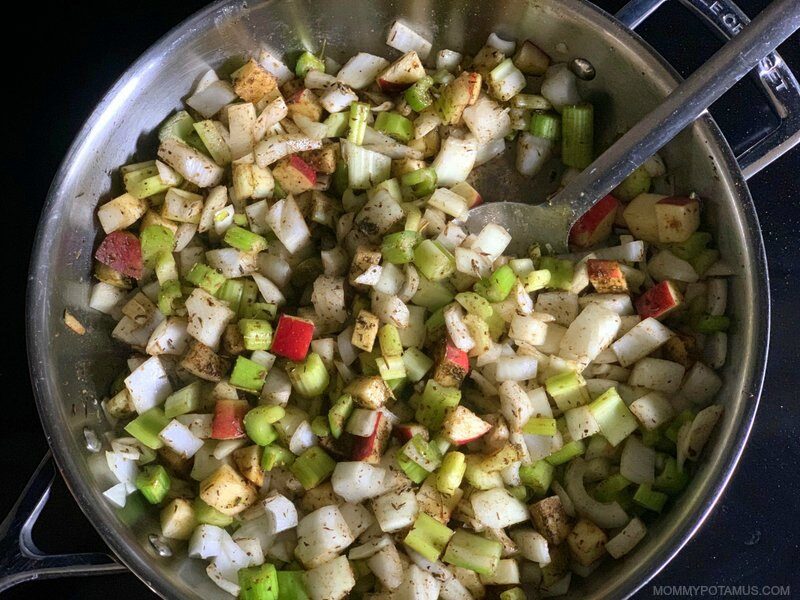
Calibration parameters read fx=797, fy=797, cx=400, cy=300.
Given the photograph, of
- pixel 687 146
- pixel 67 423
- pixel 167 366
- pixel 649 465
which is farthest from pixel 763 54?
pixel 67 423

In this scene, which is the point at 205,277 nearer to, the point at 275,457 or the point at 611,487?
the point at 275,457

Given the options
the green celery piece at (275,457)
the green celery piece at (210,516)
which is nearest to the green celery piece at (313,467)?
the green celery piece at (275,457)

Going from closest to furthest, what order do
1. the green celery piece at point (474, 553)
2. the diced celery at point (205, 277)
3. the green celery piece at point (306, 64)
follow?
the green celery piece at point (474, 553) → the diced celery at point (205, 277) → the green celery piece at point (306, 64)

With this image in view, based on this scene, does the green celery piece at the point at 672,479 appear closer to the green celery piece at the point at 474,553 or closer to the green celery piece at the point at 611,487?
the green celery piece at the point at 611,487

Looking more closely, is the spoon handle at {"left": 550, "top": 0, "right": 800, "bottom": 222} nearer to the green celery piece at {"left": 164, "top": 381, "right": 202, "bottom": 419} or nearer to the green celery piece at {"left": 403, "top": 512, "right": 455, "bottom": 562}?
the green celery piece at {"left": 403, "top": 512, "right": 455, "bottom": 562}

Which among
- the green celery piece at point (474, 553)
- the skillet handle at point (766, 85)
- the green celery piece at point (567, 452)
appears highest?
the skillet handle at point (766, 85)

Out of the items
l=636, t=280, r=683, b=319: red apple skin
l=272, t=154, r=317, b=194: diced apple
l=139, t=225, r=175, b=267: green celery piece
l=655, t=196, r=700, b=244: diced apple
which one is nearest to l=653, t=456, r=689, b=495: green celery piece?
l=636, t=280, r=683, b=319: red apple skin

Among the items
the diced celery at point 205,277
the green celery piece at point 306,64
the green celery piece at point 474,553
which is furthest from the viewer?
the green celery piece at point 306,64

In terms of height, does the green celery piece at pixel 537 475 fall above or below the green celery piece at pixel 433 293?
below

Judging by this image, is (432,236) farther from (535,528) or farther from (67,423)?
(67,423)

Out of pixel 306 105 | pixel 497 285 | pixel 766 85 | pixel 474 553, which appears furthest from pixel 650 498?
pixel 306 105
